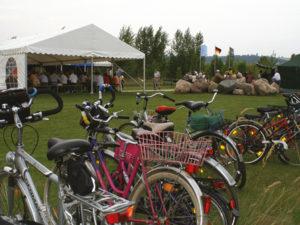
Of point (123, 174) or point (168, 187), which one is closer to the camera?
point (168, 187)

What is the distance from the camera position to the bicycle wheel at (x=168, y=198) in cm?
302

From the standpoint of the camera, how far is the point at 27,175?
2879mm

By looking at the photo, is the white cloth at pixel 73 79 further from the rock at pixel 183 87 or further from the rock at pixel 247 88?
the rock at pixel 247 88

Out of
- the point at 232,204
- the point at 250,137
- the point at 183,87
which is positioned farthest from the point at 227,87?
the point at 232,204

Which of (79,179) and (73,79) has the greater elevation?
(79,179)

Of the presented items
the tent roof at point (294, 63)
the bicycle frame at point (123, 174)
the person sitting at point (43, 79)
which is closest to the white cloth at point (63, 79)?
the person sitting at point (43, 79)

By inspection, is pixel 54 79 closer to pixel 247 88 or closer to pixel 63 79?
pixel 63 79

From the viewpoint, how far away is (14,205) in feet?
10.3

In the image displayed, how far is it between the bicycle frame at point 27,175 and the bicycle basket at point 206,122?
2428 millimetres

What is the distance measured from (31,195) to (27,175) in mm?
132

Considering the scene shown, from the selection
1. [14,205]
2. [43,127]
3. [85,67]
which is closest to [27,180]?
[14,205]

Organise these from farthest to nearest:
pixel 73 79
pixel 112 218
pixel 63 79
→ pixel 73 79 < pixel 63 79 < pixel 112 218

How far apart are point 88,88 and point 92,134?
835 inches

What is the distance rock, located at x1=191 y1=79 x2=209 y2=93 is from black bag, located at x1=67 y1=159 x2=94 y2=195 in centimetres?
2133
